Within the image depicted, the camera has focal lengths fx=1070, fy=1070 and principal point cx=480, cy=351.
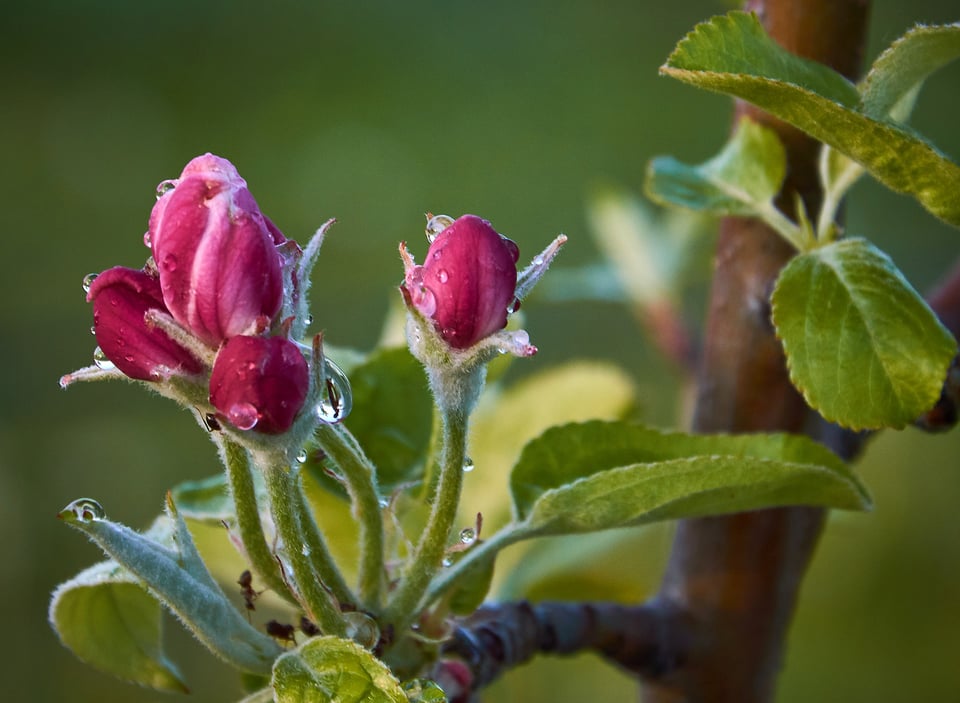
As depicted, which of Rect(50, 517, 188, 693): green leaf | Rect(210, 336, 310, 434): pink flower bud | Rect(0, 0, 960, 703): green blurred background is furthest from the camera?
Rect(0, 0, 960, 703): green blurred background

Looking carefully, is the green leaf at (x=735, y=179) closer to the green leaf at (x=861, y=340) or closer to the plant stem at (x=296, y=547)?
the green leaf at (x=861, y=340)

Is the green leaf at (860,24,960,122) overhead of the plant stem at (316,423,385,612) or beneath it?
overhead

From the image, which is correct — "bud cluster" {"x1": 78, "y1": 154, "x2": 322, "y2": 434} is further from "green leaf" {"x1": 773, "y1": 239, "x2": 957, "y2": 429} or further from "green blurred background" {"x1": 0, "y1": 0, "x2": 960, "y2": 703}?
"green blurred background" {"x1": 0, "y1": 0, "x2": 960, "y2": 703}

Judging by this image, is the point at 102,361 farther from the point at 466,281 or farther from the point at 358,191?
the point at 358,191

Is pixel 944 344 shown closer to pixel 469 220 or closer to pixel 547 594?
pixel 469 220

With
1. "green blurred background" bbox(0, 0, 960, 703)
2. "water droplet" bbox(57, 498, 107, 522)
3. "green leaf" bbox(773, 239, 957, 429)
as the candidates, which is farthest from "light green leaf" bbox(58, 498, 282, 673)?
"green blurred background" bbox(0, 0, 960, 703)

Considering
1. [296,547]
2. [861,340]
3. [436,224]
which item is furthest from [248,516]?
[861,340]

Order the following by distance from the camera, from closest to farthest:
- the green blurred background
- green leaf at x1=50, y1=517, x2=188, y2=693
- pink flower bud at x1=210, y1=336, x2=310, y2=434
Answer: pink flower bud at x1=210, y1=336, x2=310, y2=434
green leaf at x1=50, y1=517, x2=188, y2=693
the green blurred background
